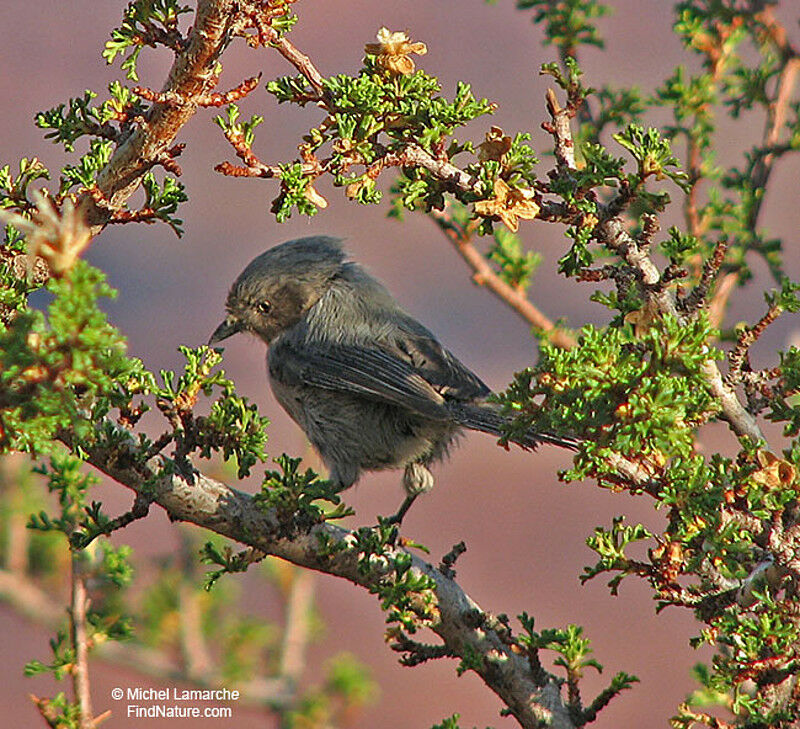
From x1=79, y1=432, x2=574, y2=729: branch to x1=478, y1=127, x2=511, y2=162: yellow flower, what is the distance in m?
1.16

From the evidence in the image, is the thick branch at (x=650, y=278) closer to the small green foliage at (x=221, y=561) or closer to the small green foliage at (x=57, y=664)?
the small green foliage at (x=221, y=561)

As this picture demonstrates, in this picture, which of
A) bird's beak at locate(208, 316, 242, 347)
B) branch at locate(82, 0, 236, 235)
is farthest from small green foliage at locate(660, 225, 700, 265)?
bird's beak at locate(208, 316, 242, 347)

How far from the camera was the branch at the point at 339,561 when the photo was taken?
2.76 metres

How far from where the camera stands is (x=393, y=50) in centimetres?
252

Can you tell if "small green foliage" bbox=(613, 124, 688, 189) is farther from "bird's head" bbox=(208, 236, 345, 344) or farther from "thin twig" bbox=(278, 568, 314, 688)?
"thin twig" bbox=(278, 568, 314, 688)

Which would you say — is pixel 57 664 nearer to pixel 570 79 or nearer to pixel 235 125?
pixel 235 125

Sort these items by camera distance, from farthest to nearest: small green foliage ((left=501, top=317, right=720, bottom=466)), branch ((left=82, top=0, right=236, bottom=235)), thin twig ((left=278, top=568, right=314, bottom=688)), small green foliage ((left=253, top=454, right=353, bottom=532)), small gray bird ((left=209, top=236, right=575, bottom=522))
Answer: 1. thin twig ((left=278, top=568, right=314, bottom=688))
2. small gray bird ((left=209, top=236, right=575, bottom=522))
3. small green foliage ((left=253, top=454, right=353, bottom=532))
4. branch ((left=82, top=0, right=236, bottom=235))
5. small green foliage ((left=501, top=317, right=720, bottom=466))

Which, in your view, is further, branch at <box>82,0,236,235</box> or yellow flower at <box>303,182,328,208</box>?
yellow flower at <box>303,182,328,208</box>

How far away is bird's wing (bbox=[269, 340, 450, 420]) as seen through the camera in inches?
160

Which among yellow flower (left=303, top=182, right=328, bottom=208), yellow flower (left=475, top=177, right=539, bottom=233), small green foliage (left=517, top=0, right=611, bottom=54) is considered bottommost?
yellow flower (left=475, top=177, right=539, bottom=233)

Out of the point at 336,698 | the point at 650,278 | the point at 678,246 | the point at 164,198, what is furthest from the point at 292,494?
the point at 336,698

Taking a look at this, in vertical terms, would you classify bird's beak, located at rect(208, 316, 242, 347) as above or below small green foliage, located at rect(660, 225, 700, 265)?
above

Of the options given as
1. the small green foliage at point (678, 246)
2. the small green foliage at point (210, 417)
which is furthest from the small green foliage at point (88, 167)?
the small green foliage at point (678, 246)

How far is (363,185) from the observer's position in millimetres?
2453
